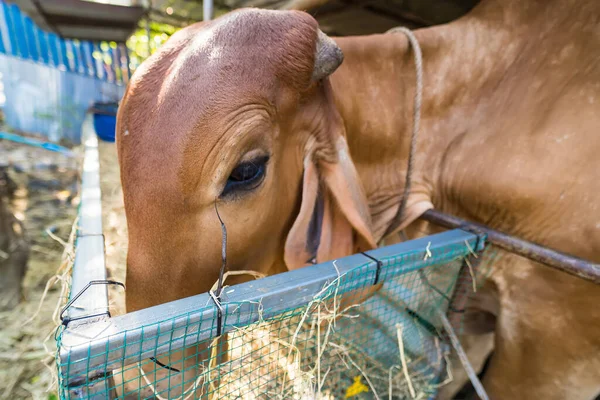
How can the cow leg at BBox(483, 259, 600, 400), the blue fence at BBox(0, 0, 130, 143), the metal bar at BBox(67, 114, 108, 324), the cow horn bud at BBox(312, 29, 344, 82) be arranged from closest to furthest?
the metal bar at BBox(67, 114, 108, 324) < the cow horn bud at BBox(312, 29, 344, 82) < the cow leg at BBox(483, 259, 600, 400) < the blue fence at BBox(0, 0, 130, 143)

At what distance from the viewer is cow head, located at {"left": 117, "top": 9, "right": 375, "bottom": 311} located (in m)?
1.18

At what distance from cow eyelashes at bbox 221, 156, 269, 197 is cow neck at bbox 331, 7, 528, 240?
2.29ft

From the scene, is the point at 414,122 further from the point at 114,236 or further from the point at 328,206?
the point at 114,236

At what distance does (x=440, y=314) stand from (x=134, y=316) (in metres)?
1.60

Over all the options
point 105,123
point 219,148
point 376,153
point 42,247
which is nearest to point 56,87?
point 105,123

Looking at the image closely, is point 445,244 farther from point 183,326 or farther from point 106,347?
point 106,347

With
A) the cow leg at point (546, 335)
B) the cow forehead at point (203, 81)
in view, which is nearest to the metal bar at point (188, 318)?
the cow forehead at point (203, 81)

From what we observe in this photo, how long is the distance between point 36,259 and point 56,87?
6084 mm

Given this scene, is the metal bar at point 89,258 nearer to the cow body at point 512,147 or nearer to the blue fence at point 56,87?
the cow body at point 512,147

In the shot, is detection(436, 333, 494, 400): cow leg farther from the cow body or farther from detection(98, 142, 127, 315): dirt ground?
detection(98, 142, 127, 315): dirt ground

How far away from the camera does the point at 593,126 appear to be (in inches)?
62.7

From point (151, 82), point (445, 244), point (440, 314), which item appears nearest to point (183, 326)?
point (151, 82)

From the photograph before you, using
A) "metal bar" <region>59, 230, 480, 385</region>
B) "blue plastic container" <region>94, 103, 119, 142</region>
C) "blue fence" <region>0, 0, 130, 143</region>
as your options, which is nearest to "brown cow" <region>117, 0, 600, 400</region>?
"metal bar" <region>59, 230, 480, 385</region>

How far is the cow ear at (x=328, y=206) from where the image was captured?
1582 mm
